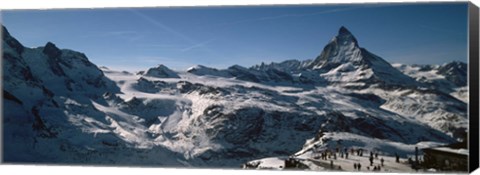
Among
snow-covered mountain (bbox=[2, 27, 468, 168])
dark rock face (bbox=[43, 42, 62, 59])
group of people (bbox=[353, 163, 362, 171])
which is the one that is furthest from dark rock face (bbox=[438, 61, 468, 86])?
dark rock face (bbox=[43, 42, 62, 59])

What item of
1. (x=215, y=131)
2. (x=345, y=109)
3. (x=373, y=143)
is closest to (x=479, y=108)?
(x=373, y=143)

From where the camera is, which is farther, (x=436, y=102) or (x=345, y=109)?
(x=345, y=109)

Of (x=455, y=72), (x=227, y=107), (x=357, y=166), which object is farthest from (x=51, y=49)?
(x=227, y=107)

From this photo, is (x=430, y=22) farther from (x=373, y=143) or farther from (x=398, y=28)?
(x=373, y=143)

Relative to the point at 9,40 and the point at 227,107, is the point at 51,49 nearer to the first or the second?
the point at 9,40

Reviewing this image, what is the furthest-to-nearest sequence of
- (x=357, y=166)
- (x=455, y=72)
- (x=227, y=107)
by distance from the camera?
(x=227, y=107) < (x=357, y=166) < (x=455, y=72)

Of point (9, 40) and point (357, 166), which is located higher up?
point (9, 40)

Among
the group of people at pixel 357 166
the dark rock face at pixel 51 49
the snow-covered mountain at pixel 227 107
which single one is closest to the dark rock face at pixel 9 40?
the snow-covered mountain at pixel 227 107

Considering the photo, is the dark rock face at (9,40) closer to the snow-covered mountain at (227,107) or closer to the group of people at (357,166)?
the snow-covered mountain at (227,107)
